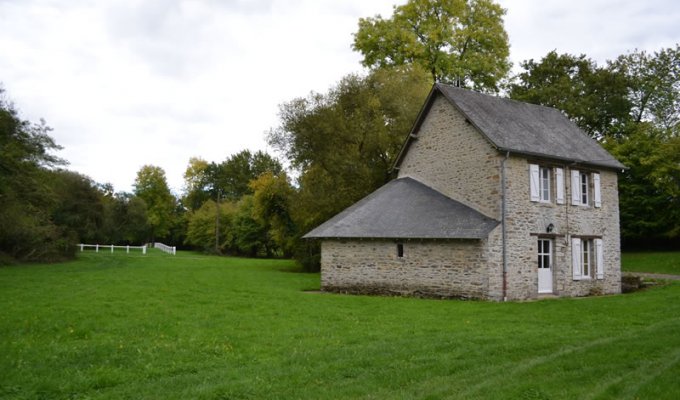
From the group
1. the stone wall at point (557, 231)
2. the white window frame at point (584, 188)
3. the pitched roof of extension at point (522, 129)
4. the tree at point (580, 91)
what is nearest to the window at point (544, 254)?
the stone wall at point (557, 231)

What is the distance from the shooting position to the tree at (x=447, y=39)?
111ft

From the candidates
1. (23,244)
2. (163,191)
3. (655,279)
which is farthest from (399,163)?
(163,191)

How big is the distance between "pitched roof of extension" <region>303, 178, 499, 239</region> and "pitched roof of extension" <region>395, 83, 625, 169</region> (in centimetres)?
229

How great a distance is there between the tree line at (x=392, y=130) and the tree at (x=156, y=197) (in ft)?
68.6

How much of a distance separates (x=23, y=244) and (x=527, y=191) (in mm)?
30199

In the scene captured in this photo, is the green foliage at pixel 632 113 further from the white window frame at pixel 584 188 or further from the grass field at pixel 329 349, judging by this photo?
the grass field at pixel 329 349

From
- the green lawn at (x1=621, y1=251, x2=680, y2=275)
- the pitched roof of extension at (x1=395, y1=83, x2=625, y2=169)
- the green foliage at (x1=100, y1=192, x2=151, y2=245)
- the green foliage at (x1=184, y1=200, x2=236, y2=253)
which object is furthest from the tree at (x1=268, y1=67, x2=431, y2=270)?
the green foliage at (x1=184, y1=200, x2=236, y2=253)

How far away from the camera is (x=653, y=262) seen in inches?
1286

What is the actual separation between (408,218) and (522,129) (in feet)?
19.1

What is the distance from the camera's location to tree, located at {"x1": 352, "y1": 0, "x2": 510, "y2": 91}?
1335 inches

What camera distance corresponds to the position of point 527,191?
20.2m

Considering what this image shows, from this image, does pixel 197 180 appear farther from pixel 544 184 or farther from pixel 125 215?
pixel 544 184

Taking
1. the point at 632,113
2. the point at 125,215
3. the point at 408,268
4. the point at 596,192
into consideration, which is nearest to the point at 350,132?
the point at 408,268

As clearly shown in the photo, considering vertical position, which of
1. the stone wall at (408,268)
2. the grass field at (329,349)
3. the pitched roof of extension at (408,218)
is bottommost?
the grass field at (329,349)
